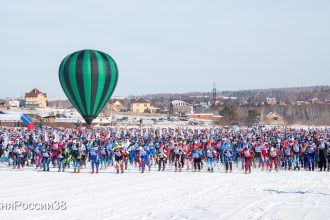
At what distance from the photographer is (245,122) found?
103812 millimetres

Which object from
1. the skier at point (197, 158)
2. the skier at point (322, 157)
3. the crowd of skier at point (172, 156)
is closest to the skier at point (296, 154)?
the crowd of skier at point (172, 156)

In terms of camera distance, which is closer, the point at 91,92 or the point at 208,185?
the point at 208,185

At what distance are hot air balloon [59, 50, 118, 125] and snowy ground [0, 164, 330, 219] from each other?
24239 mm

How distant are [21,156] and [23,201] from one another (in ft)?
40.1

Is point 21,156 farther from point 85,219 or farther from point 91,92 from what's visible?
point 91,92

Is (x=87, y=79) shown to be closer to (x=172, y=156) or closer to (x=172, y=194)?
(x=172, y=156)

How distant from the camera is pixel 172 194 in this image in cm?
1855

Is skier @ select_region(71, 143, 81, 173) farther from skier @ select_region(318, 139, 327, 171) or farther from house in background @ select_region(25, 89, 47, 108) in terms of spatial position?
house in background @ select_region(25, 89, 47, 108)

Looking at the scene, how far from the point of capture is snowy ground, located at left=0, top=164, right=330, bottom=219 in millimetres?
14445

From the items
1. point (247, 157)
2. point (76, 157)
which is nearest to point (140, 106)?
point (76, 157)

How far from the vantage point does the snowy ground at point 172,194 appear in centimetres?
1445

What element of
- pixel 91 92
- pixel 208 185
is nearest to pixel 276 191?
pixel 208 185

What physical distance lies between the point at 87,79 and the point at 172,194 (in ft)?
109

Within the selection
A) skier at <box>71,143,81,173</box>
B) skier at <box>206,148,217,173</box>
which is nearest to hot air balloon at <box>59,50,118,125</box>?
skier at <box>71,143,81,173</box>
